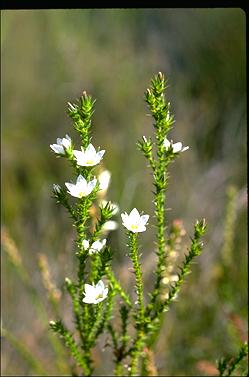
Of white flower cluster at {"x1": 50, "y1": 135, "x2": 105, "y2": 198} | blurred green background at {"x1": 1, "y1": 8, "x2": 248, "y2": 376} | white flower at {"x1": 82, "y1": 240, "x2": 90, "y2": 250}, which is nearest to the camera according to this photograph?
white flower cluster at {"x1": 50, "y1": 135, "x2": 105, "y2": 198}

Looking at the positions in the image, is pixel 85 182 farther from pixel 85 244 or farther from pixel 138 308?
pixel 138 308

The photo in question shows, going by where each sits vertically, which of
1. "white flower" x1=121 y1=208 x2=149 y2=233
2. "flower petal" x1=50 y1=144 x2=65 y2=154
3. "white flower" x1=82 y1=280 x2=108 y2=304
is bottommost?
"white flower" x1=82 y1=280 x2=108 y2=304

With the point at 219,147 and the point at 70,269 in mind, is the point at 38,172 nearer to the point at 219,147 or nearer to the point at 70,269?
the point at 219,147

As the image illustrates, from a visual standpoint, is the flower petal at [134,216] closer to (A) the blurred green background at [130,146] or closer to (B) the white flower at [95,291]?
(B) the white flower at [95,291]

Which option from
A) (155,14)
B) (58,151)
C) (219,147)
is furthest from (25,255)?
(155,14)

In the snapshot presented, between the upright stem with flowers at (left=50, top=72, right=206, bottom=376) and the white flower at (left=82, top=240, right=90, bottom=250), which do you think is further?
the white flower at (left=82, top=240, right=90, bottom=250)

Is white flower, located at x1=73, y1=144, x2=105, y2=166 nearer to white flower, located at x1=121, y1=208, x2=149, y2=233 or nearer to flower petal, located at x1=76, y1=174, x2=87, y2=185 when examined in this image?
flower petal, located at x1=76, y1=174, x2=87, y2=185

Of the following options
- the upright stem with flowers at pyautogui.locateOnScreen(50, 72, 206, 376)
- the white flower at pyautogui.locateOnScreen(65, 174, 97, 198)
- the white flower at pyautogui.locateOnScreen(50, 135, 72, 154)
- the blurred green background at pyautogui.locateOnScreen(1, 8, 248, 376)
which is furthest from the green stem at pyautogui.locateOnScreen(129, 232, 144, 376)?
the blurred green background at pyautogui.locateOnScreen(1, 8, 248, 376)
